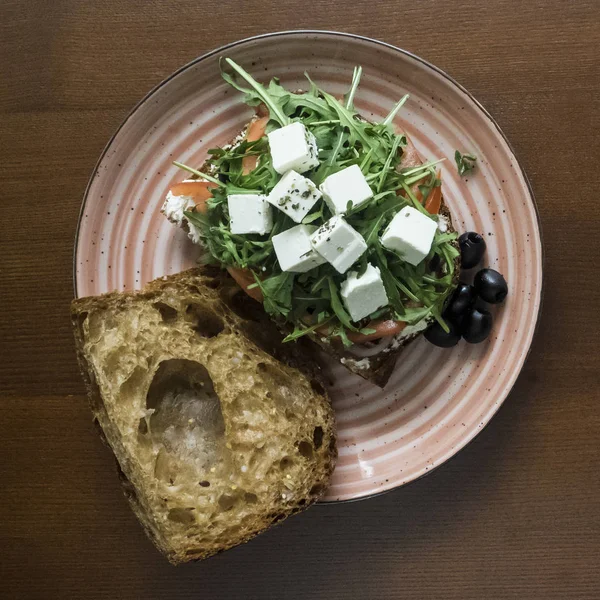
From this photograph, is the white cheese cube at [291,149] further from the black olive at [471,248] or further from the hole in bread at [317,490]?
the hole in bread at [317,490]

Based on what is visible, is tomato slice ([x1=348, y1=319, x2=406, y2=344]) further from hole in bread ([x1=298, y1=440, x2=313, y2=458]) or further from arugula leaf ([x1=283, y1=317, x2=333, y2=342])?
hole in bread ([x1=298, y1=440, x2=313, y2=458])

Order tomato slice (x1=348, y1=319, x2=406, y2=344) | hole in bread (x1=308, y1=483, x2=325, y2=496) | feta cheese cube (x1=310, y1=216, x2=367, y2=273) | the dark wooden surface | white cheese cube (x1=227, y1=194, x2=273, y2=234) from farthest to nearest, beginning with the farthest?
1. the dark wooden surface
2. hole in bread (x1=308, y1=483, x2=325, y2=496)
3. tomato slice (x1=348, y1=319, x2=406, y2=344)
4. white cheese cube (x1=227, y1=194, x2=273, y2=234)
5. feta cheese cube (x1=310, y1=216, x2=367, y2=273)

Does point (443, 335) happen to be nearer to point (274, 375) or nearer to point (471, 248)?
point (471, 248)

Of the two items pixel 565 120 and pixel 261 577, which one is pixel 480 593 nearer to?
pixel 261 577

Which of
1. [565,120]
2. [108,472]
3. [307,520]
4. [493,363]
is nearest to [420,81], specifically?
[565,120]

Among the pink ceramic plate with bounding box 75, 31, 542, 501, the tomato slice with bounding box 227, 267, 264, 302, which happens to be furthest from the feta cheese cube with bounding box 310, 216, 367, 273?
the pink ceramic plate with bounding box 75, 31, 542, 501
